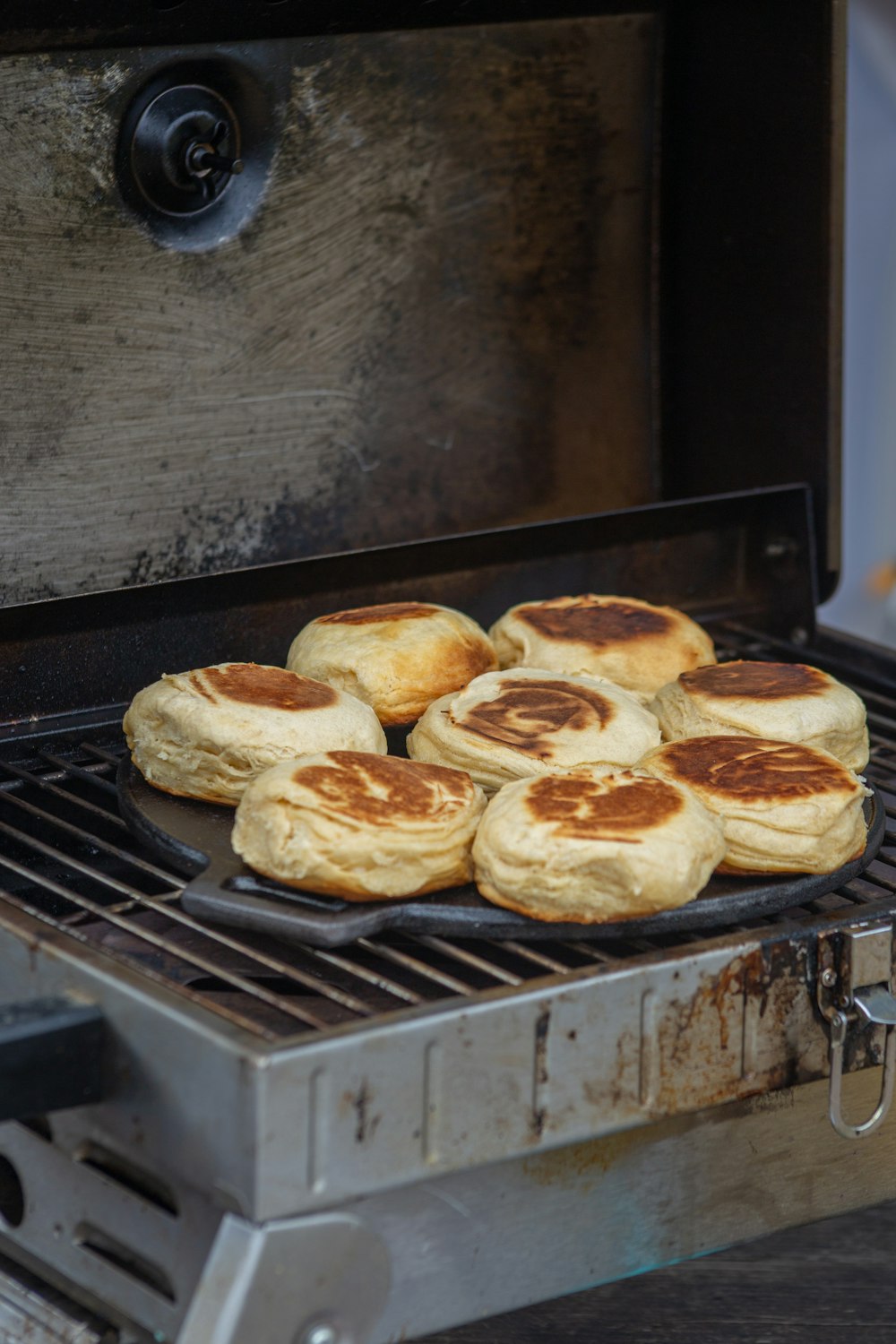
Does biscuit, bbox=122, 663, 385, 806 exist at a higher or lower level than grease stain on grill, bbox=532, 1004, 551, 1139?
higher

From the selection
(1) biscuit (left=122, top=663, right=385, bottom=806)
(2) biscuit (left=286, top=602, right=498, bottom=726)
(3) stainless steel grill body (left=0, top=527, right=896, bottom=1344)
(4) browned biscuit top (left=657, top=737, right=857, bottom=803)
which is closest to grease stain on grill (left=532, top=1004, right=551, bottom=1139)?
(3) stainless steel grill body (left=0, top=527, right=896, bottom=1344)

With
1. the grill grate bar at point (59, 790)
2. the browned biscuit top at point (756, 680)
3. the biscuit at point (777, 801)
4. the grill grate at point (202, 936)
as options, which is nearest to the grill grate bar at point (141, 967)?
the grill grate at point (202, 936)

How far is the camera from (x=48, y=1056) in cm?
168

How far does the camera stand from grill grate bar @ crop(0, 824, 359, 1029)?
5.72ft

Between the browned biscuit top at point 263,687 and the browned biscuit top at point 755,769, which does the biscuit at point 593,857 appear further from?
the browned biscuit top at point 263,687

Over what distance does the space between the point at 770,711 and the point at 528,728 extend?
37 centimetres

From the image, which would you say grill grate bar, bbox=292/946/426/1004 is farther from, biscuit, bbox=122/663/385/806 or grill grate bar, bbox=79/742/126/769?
grill grate bar, bbox=79/742/126/769

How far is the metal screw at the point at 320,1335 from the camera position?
1663mm

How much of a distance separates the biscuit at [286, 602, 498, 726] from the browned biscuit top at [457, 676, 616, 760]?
0.44 ft

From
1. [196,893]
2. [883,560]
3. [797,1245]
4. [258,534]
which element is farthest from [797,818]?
[883,560]

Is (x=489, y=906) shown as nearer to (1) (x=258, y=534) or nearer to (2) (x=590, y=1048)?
(2) (x=590, y=1048)

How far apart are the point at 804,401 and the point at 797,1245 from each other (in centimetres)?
148

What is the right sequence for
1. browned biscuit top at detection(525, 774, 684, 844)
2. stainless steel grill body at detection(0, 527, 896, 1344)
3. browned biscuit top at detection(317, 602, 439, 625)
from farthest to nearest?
browned biscuit top at detection(317, 602, 439, 625) → browned biscuit top at detection(525, 774, 684, 844) → stainless steel grill body at detection(0, 527, 896, 1344)

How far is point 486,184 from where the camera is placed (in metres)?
3.10
